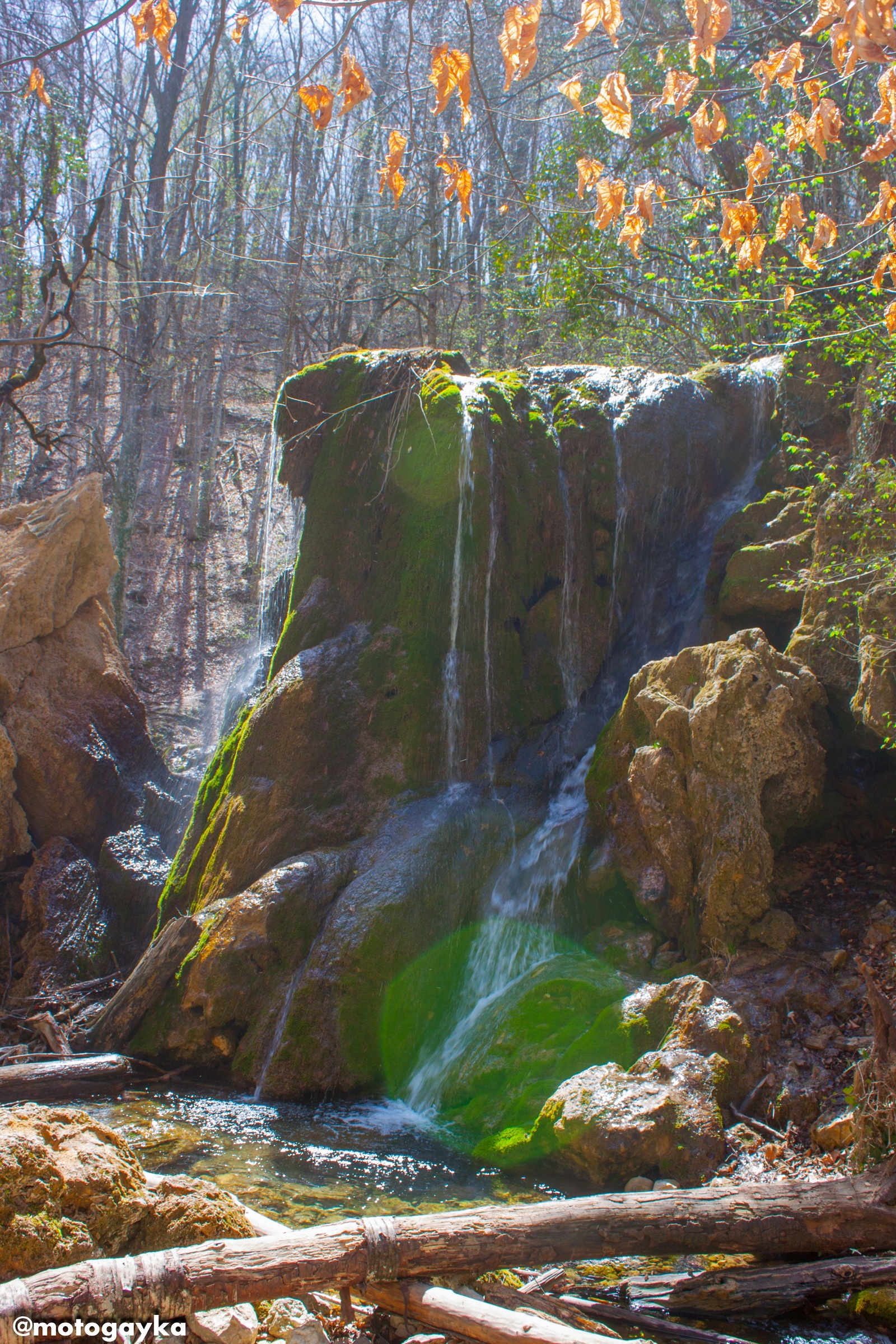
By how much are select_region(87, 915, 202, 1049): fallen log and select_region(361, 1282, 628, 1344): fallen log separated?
4.29 metres

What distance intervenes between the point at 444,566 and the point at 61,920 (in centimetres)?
501

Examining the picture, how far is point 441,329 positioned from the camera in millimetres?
19500

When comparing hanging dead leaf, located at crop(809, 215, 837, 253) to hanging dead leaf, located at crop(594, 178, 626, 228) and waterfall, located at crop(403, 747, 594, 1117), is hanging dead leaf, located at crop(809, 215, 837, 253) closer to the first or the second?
hanging dead leaf, located at crop(594, 178, 626, 228)

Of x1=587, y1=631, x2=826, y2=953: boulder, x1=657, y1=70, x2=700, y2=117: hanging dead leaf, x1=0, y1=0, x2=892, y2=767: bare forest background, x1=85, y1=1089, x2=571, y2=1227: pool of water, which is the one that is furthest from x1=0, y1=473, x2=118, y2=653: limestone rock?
x1=657, y1=70, x2=700, y2=117: hanging dead leaf

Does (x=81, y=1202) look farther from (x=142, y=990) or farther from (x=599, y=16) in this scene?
(x=599, y=16)

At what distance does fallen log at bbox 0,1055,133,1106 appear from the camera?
5.82 m

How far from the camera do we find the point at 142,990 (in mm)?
6734

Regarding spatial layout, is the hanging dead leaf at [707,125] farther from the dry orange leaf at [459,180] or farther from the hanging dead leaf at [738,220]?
the dry orange leaf at [459,180]

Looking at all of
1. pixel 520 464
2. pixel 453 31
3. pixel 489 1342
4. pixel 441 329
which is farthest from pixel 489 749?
pixel 453 31

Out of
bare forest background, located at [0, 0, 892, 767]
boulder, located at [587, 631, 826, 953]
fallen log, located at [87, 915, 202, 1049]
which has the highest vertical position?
bare forest background, located at [0, 0, 892, 767]

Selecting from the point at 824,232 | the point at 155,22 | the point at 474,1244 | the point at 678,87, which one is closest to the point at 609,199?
the point at 678,87

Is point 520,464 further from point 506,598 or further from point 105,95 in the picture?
point 105,95

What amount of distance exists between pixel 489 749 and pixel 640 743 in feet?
4.93

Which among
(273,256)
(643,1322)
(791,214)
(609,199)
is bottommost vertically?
(643,1322)
